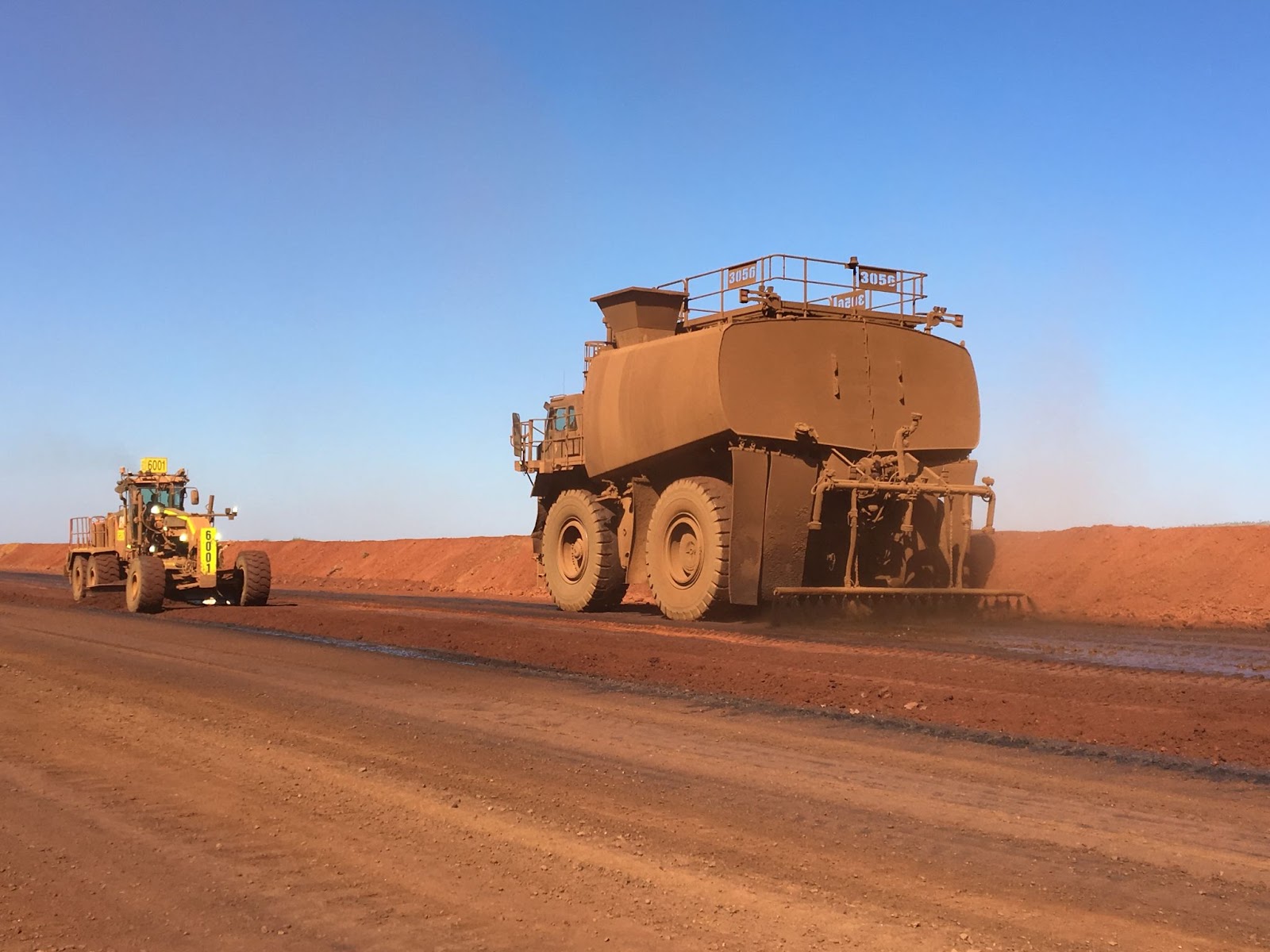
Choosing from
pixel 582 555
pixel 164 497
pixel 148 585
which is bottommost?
pixel 148 585

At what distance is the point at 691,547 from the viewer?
20000 mm

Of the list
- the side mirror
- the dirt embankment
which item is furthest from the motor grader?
the dirt embankment

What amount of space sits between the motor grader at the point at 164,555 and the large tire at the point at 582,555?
604 cm

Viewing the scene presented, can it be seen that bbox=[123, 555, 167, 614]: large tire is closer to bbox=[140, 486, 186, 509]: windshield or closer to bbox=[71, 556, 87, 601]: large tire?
bbox=[140, 486, 186, 509]: windshield

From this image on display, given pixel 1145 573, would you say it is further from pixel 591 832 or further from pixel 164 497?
pixel 164 497

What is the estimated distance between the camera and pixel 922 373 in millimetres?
20250

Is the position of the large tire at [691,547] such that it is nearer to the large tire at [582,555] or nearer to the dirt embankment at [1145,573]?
the large tire at [582,555]

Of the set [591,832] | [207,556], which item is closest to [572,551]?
[207,556]

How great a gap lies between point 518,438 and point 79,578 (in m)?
11.8

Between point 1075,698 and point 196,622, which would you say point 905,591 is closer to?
point 1075,698

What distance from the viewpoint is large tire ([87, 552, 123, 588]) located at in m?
26.5

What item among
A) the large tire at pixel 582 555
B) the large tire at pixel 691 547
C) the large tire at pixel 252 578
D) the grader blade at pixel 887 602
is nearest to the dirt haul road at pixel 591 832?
the grader blade at pixel 887 602

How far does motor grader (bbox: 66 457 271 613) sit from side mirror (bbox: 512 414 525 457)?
18.7ft

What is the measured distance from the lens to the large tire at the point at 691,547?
1878 cm
